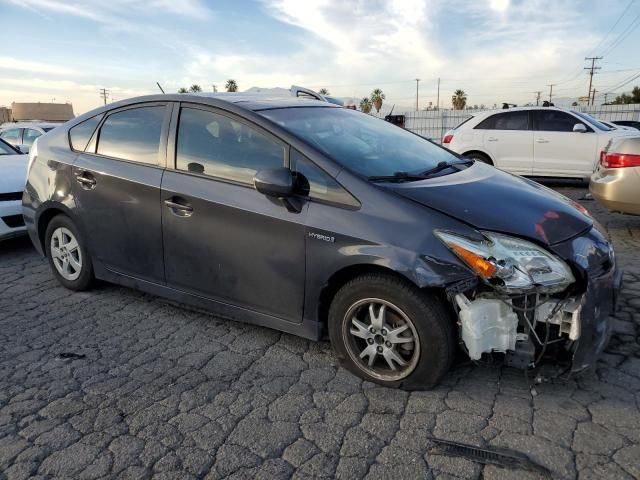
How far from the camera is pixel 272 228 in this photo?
3096 mm

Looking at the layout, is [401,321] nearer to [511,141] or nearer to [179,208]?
[179,208]

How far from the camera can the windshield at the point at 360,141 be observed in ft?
10.4

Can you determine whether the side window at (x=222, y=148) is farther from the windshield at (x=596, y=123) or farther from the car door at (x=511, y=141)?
the windshield at (x=596, y=123)

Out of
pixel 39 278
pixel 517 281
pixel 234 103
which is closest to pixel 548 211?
pixel 517 281

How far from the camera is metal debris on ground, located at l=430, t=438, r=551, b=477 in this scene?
2303 millimetres

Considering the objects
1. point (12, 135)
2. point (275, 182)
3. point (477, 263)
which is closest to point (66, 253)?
point (275, 182)

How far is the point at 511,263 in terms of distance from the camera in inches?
102

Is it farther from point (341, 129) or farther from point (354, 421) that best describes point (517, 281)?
point (341, 129)

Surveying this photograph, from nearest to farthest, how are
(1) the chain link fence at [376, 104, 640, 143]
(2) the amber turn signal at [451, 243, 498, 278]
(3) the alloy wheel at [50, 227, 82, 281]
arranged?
(2) the amber turn signal at [451, 243, 498, 278], (3) the alloy wheel at [50, 227, 82, 281], (1) the chain link fence at [376, 104, 640, 143]

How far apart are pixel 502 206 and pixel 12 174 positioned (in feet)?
18.3

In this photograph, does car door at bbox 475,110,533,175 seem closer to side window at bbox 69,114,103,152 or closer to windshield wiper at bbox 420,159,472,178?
windshield wiper at bbox 420,159,472,178

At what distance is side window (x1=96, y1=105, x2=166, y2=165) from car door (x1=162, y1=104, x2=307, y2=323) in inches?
8.8

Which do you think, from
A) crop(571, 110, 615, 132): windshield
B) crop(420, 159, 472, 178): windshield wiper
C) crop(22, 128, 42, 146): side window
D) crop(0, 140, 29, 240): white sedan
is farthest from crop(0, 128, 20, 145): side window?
crop(571, 110, 615, 132): windshield

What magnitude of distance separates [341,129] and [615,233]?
14.3ft
